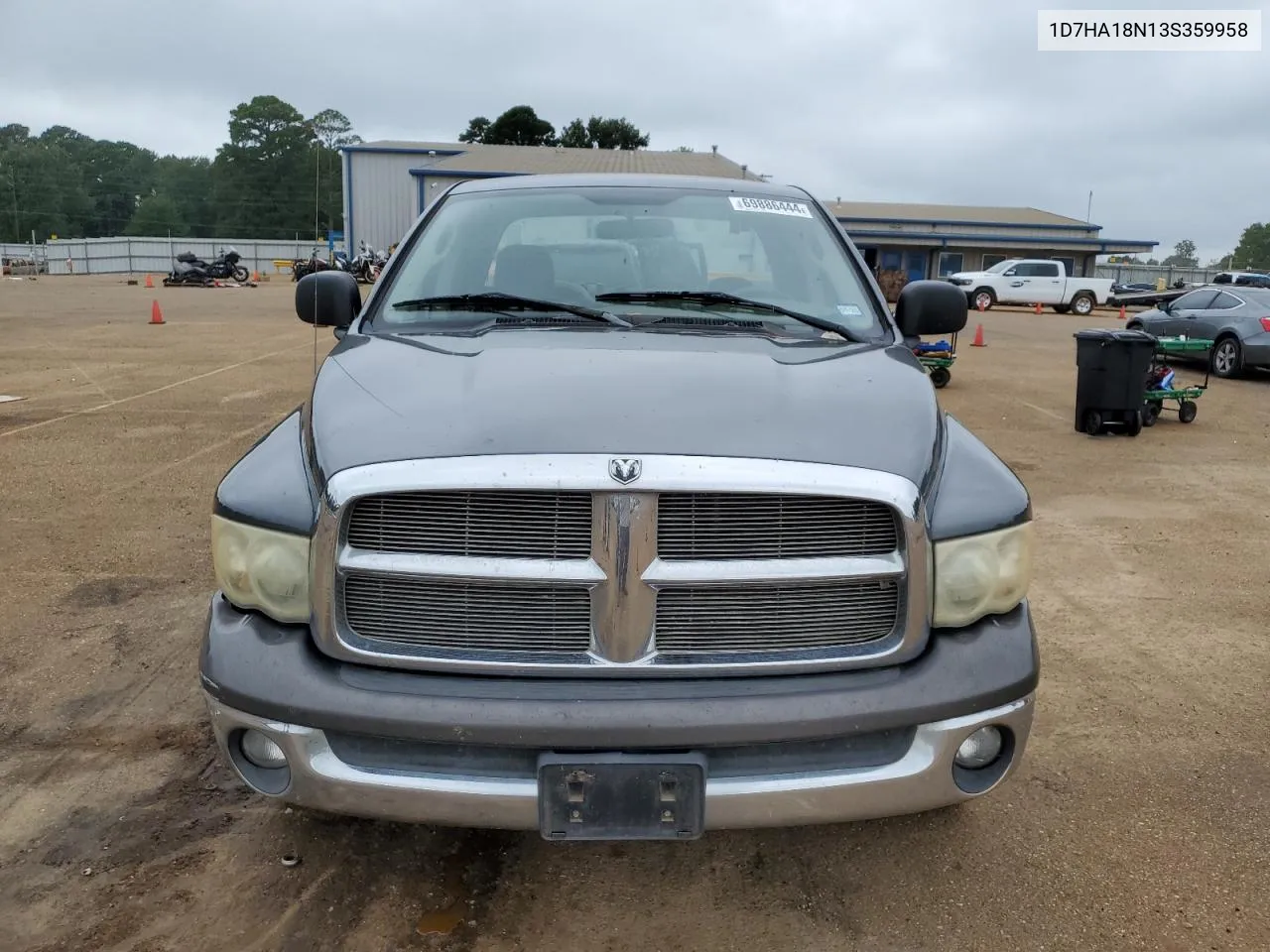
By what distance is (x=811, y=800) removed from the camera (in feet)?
6.98

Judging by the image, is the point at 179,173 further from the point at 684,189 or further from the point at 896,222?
the point at 684,189

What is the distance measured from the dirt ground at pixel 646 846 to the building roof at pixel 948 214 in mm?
43997

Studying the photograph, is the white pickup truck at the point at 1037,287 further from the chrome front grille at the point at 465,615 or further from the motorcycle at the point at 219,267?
the chrome front grille at the point at 465,615

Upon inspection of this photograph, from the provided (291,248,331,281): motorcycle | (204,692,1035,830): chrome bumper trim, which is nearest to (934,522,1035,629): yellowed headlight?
(204,692,1035,830): chrome bumper trim

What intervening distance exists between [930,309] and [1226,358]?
544 inches

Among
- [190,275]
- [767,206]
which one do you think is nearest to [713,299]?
[767,206]

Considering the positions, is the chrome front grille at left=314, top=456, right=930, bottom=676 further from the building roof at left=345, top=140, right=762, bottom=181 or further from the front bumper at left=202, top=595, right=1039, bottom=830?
the building roof at left=345, top=140, right=762, bottom=181

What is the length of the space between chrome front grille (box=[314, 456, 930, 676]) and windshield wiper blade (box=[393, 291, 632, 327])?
1.16 m

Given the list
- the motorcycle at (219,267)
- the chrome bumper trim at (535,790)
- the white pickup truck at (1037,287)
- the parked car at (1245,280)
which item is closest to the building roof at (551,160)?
the motorcycle at (219,267)

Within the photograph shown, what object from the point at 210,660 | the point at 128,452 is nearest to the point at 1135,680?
the point at 210,660

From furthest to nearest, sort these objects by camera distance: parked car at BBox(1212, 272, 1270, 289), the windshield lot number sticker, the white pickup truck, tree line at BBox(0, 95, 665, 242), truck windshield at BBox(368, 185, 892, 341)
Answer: tree line at BBox(0, 95, 665, 242) → parked car at BBox(1212, 272, 1270, 289) → the white pickup truck → the windshield lot number sticker → truck windshield at BBox(368, 185, 892, 341)

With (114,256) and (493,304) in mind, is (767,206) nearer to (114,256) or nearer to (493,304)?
(493,304)

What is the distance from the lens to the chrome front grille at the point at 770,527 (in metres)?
2.11

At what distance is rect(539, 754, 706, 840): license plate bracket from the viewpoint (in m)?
2.05
